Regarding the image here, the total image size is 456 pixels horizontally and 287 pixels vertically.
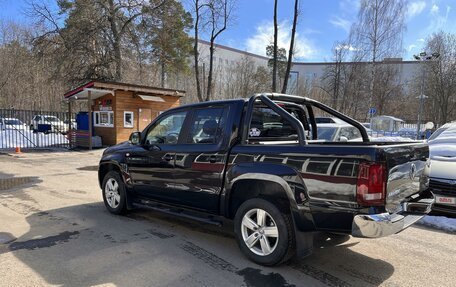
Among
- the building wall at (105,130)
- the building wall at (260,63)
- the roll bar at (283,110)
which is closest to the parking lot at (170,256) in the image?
the roll bar at (283,110)

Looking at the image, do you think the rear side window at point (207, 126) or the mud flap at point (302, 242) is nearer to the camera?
the mud flap at point (302, 242)

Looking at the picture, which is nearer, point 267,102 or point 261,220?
point 261,220

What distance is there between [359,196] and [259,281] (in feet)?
4.41

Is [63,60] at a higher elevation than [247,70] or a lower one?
lower

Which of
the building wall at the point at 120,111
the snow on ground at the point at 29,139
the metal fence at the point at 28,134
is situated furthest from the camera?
the snow on ground at the point at 29,139

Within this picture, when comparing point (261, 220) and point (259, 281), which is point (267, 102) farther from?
point (259, 281)

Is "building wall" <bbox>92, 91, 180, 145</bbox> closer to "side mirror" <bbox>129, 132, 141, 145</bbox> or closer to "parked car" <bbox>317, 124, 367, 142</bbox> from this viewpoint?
"parked car" <bbox>317, 124, 367, 142</bbox>

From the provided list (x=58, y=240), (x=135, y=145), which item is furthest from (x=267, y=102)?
(x=58, y=240)

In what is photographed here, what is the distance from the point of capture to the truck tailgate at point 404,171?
11.1 feet

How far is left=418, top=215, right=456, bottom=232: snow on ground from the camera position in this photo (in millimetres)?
5696

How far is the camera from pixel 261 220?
4059mm

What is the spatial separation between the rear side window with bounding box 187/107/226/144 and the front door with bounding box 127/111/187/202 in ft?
0.88

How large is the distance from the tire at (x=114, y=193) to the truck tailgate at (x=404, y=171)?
4216 mm

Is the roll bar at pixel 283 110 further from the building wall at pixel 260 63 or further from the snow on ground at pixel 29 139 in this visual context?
the building wall at pixel 260 63
